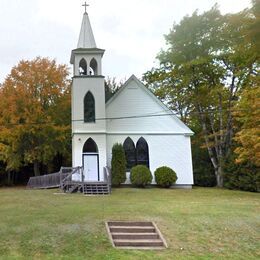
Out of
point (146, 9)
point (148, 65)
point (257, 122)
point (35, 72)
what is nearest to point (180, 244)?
point (146, 9)

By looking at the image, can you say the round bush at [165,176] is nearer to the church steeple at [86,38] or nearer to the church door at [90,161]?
the church door at [90,161]

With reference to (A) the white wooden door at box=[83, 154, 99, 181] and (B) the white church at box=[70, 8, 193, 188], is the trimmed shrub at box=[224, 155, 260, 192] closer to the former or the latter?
(B) the white church at box=[70, 8, 193, 188]

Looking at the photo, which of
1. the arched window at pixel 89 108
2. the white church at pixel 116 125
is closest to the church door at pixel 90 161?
the white church at pixel 116 125

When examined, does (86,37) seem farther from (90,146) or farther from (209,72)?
(209,72)

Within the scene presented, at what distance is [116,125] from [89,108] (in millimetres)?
2114

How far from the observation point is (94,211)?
411 inches

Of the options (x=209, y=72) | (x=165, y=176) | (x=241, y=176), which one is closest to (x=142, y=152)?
(x=165, y=176)

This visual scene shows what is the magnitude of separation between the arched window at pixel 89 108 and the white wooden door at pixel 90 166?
89.2 inches

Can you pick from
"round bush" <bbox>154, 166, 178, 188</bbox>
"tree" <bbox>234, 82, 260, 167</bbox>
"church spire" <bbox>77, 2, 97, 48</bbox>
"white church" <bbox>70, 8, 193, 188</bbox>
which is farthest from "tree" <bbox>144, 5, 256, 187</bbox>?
"church spire" <bbox>77, 2, 97, 48</bbox>

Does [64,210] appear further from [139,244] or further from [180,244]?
[180,244]

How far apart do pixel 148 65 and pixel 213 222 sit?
2225cm

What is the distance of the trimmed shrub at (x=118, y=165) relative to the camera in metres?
19.3

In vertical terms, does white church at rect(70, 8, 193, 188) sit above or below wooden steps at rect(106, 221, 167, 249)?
above

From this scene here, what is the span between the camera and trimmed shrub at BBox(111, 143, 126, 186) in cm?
1931
